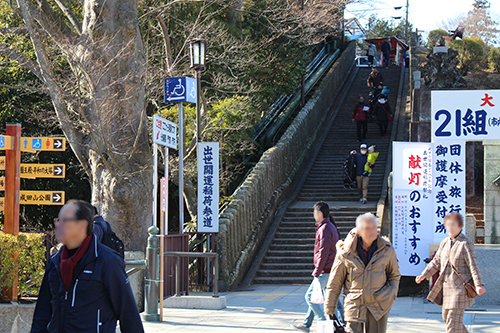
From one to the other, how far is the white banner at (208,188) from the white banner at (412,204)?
3.53 meters

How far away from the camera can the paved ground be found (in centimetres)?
721

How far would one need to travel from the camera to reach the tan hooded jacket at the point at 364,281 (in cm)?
467

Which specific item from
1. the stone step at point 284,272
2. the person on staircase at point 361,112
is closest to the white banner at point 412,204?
the stone step at point 284,272

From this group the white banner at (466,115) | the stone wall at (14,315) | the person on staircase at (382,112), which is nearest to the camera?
the stone wall at (14,315)

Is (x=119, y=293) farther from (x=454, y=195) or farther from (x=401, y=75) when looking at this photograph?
(x=401, y=75)

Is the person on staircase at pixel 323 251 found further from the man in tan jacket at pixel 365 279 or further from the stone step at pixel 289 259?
the stone step at pixel 289 259

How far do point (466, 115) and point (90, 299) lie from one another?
778 centimetres

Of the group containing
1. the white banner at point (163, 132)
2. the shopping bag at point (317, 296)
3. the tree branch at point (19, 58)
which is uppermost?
the tree branch at point (19, 58)

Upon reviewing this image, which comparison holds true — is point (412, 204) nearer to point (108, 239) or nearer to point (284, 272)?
point (284, 272)

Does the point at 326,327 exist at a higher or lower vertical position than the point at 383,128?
lower

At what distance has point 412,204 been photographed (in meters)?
9.62

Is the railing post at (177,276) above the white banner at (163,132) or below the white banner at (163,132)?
below

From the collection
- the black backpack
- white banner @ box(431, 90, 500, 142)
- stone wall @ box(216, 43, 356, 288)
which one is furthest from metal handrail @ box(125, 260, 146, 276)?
white banner @ box(431, 90, 500, 142)

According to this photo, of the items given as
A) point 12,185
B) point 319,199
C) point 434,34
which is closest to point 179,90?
point 12,185
